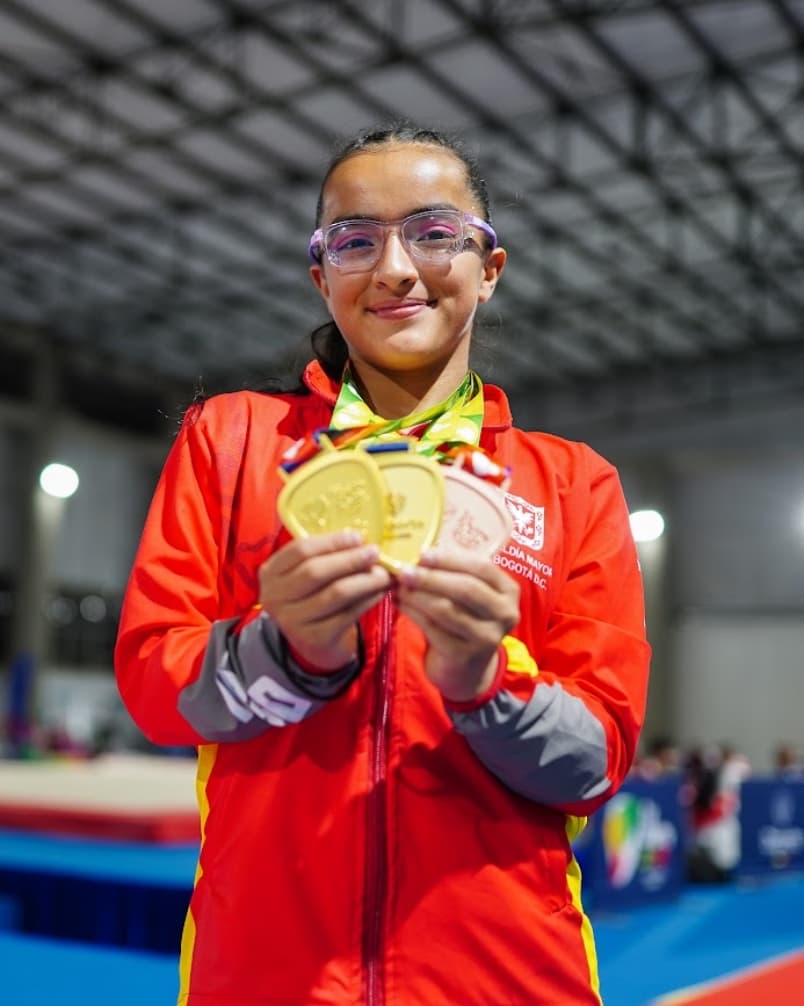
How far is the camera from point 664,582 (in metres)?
22.4

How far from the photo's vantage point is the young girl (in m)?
1.12

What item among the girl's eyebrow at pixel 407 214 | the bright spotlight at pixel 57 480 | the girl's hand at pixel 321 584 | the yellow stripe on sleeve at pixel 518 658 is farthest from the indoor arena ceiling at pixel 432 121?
the girl's hand at pixel 321 584

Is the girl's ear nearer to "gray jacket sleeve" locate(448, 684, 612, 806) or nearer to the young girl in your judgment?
the young girl

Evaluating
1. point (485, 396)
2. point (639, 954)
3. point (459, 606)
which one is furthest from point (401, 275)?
point (639, 954)

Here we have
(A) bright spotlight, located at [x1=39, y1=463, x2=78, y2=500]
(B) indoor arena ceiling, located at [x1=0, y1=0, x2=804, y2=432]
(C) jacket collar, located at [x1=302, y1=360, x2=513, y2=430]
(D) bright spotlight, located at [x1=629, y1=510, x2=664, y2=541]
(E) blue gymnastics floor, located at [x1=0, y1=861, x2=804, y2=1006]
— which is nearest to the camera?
(C) jacket collar, located at [x1=302, y1=360, x2=513, y2=430]

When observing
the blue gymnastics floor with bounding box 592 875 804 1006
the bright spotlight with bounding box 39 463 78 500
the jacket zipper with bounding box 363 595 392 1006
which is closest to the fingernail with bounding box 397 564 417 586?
the jacket zipper with bounding box 363 595 392 1006

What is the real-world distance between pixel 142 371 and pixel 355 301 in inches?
885

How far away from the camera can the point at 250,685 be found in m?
1.13

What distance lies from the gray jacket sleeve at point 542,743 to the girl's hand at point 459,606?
80 millimetres

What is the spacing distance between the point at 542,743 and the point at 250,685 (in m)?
0.31

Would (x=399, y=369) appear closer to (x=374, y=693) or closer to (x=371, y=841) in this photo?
(x=374, y=693)

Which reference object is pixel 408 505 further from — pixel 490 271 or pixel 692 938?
pixel 692 938

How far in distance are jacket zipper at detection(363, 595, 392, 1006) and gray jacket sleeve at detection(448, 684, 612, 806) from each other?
113 millimetres

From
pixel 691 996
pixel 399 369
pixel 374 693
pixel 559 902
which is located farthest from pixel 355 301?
pixel 691 996
